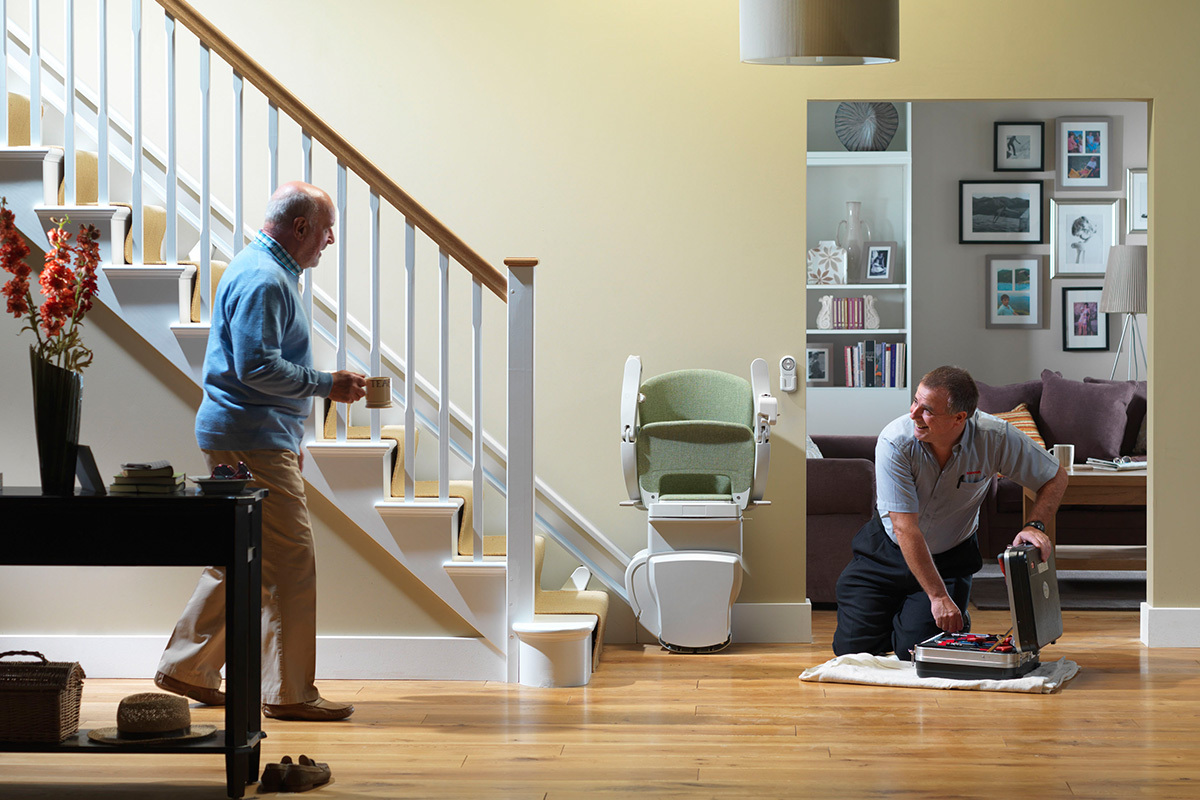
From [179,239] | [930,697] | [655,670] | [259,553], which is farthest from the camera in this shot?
[179,239]

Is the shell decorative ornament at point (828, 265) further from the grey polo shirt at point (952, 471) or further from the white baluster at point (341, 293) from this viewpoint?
the white baluster at point (341, 293)

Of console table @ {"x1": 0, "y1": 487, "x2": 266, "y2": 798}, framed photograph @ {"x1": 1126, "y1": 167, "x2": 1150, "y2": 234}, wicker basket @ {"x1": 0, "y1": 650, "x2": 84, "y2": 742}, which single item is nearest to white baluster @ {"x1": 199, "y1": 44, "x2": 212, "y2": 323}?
console table @ {"x1": 0, "y1": 487, "x2": 266, "y2": 798}

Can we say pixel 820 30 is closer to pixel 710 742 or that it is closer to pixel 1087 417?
pixel 710 742

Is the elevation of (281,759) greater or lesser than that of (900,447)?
lesser

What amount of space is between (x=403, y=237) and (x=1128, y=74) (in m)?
2.89

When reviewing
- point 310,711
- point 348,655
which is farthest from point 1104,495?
point 310,711

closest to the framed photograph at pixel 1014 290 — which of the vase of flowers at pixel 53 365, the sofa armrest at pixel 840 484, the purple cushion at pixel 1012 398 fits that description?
the purple cushion at pixel 1012 398

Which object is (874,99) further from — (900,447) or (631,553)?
(631,553)

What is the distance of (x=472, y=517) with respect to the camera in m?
4.36

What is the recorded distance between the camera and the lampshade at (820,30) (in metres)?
3.13

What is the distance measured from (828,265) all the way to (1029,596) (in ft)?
13.6

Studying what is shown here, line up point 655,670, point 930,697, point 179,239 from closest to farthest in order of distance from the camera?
point 930,697 → point 655,670 → point 179,239

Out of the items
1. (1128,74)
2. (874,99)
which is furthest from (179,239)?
(1128,74)

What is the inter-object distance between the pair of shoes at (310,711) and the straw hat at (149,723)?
2.00 ft
